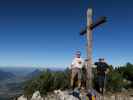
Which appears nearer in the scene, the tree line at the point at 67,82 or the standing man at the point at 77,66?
the standing man at the point at 77,66

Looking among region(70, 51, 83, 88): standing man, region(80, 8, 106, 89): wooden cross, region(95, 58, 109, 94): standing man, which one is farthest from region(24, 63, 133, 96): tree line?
region(80, 8, 106, 89): wooden cross

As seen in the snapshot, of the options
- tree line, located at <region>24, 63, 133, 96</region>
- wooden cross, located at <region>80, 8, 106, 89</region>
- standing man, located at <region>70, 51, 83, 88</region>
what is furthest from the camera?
tree line, located at <region>24, 63, 133, 96</region>

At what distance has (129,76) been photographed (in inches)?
885

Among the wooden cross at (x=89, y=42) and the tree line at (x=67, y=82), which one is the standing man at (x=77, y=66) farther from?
the tree line at (x=67, y=82)

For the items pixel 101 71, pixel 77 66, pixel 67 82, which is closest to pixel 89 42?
pixel 77 66

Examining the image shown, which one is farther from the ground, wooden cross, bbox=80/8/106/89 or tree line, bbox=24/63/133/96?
wooden cross, bbox=80/8/106/89

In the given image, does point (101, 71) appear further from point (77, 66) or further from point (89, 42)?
point (89, 42)

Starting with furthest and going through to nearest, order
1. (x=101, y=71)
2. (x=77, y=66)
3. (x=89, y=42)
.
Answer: (x=101, y=71)
(x=77, y=66)
(x=89, y=42)

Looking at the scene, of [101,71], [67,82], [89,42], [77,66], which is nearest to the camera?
[89,42]

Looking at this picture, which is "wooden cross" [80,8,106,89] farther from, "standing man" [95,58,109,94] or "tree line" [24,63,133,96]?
"tree line" [24,63,133,96]

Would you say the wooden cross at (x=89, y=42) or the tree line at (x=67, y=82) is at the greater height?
the wooden cross at (x=89, y=42)

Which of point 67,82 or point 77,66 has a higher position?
point 77,66

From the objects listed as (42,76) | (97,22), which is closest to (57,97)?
(97,22)

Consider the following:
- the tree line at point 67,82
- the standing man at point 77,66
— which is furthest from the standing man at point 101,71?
the tree line at point 67,82
